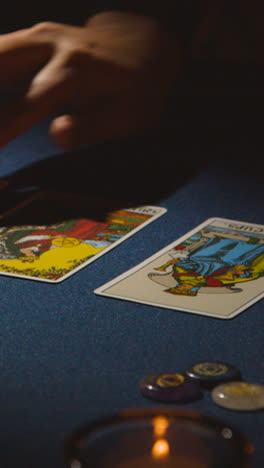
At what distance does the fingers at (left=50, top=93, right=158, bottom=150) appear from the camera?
5.89ft

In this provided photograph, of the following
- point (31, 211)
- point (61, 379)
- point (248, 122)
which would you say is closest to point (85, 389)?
Answer: point (61, 379)

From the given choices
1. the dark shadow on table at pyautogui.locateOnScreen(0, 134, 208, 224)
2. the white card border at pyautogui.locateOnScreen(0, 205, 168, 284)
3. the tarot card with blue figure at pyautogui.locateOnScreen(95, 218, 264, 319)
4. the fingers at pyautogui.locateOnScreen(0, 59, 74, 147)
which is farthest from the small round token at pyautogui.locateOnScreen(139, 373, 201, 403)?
the fingers at pyautogui.locateOnScreen(0, 59, 74, 147)

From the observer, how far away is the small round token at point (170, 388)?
100cm

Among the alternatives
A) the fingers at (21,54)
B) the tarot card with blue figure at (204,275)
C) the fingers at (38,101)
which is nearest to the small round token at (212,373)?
the tarot card with blue figure at (204,275)

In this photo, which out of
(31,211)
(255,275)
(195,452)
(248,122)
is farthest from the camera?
(248,122)

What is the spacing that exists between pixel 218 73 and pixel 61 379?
6.15 ft

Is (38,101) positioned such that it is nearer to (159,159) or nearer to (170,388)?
(159,159)

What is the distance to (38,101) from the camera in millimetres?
1735

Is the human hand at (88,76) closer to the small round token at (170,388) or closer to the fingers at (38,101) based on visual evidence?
the fingers at (38,101)

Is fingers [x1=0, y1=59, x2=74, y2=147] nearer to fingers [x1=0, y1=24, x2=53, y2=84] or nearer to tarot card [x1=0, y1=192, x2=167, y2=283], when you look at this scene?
fingers [x1=0, y1=24, x2=53, y2=84]

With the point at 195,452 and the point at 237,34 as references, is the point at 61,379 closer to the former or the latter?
the point at 195,452

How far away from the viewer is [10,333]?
1.20 m

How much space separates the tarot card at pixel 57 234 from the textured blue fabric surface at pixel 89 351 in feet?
0.10

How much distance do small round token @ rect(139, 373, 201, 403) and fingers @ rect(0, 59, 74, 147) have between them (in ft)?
2.83
